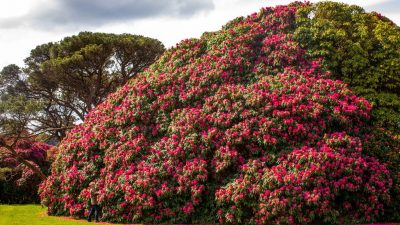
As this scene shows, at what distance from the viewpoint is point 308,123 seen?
17.0m

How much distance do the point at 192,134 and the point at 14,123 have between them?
13.9 metres

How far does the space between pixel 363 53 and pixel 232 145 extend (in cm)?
724

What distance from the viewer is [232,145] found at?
17.1m

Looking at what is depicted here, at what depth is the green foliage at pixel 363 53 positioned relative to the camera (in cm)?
1905

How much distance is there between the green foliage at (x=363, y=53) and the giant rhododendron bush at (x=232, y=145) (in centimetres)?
89

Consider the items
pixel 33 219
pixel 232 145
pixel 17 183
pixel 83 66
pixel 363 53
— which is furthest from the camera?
pixel 83 66

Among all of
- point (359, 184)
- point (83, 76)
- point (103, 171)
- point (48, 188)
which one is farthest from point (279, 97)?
point (83, 76)

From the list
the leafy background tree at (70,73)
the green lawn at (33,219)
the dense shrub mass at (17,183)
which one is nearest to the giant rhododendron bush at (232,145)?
the green lawn at (33,219)

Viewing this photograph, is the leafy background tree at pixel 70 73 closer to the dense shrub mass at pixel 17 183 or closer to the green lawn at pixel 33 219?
the dense shrub mass at pixel 17 183

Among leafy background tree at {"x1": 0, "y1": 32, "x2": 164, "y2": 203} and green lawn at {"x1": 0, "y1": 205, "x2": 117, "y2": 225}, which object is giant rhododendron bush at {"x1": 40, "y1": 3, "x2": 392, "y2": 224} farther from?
leafy background tree at {"x1": 0, "y1": 32, "x2": 164, "y2": 203}

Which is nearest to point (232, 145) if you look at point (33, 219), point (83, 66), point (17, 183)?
point (33, 219)

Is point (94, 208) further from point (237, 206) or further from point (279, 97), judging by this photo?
point (279, 97)

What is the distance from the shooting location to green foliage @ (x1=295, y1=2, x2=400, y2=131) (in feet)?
62.5

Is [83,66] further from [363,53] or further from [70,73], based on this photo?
[363,53]
